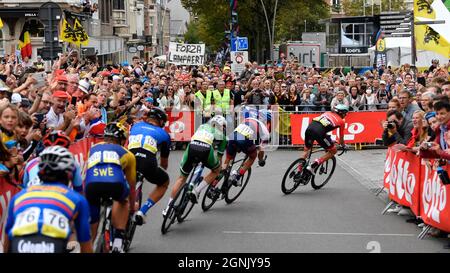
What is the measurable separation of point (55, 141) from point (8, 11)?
43.8 m

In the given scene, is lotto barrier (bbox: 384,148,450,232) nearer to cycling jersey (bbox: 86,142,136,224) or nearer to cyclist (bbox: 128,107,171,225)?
cyclist (bbox: 128,107,171,225)

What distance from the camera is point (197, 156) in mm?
11492

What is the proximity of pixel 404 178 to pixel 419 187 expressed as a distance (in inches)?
34.9

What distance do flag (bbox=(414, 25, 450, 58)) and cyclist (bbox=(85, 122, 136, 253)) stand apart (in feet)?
46.9

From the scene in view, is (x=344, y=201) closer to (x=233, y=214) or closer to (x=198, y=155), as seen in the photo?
(x=233, y=214)

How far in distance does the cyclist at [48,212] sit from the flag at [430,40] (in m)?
16.9

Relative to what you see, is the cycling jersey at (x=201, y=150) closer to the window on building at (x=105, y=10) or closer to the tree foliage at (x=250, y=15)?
the tree foliage at (x=250, y=15)

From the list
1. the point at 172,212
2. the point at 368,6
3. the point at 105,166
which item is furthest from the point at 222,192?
the point at 368,6

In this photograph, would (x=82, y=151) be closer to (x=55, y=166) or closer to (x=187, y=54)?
(x=55, y=166)

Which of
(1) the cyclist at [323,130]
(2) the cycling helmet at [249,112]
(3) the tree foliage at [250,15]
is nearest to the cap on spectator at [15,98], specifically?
(1) the cyclist at [323,130]

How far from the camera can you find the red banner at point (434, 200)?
10.4m

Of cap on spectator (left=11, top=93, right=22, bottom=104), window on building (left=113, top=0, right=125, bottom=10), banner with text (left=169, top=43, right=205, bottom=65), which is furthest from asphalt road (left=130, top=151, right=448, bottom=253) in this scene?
window on building (left=113, top=0, right=125, bottom=10)

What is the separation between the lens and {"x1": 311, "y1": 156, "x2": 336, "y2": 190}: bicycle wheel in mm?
15516
